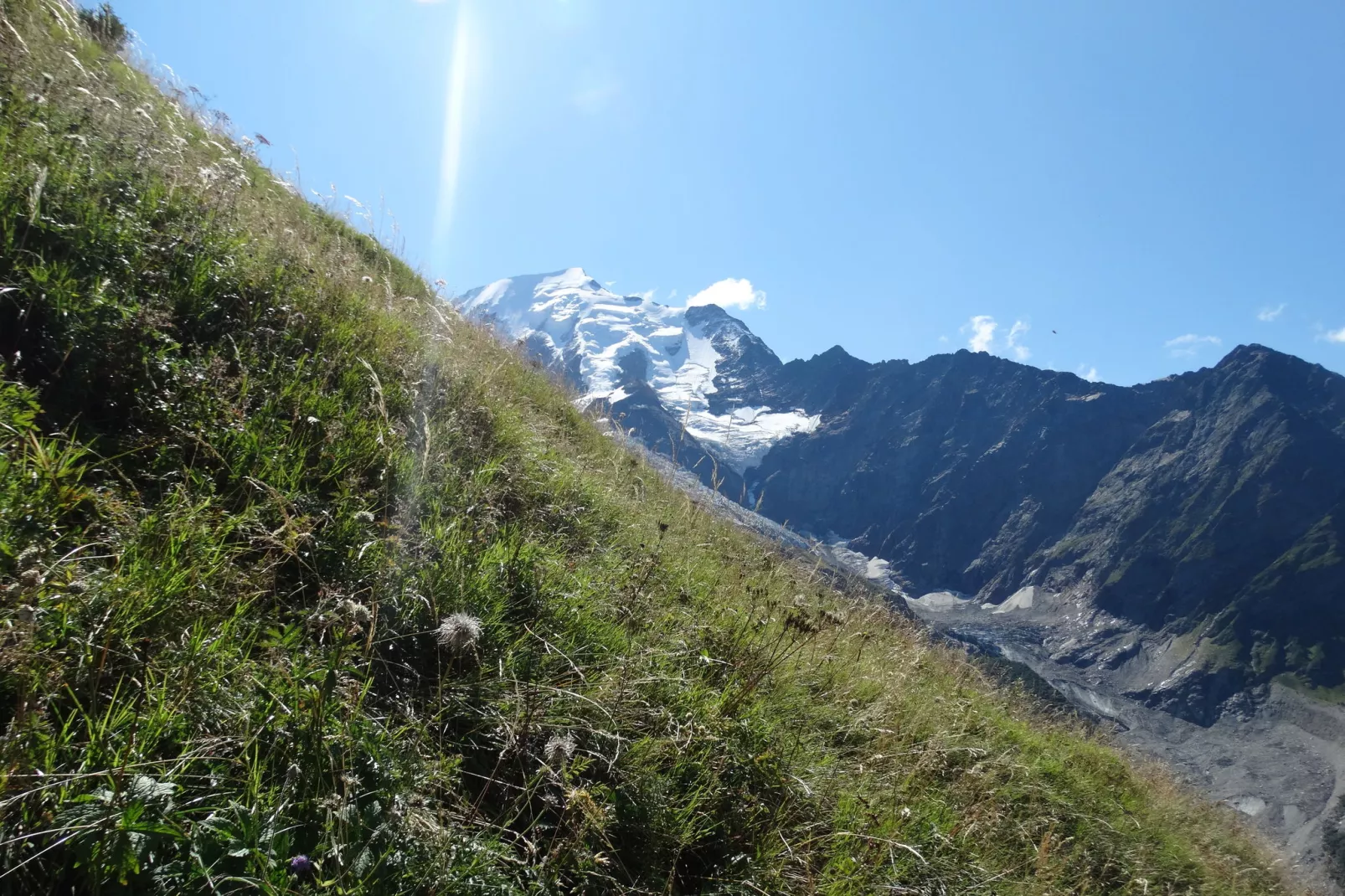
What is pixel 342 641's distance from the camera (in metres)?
2.47

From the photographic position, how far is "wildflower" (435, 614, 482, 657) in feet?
9.18

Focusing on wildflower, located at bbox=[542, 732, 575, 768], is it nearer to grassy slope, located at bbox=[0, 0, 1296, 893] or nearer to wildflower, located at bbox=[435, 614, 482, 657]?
grassy slope, located at bbox=[0, 0, 1296, 893]

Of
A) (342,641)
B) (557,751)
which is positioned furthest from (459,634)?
(557,751)

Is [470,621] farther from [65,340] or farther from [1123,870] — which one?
[1123,870]

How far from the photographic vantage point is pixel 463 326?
8.69m

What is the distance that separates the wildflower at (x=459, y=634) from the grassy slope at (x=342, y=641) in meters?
0.09

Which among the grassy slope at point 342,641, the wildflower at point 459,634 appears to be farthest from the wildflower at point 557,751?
the wildflower at point 459,634

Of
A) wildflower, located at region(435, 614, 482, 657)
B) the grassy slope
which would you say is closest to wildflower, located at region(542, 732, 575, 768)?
the grassy slope

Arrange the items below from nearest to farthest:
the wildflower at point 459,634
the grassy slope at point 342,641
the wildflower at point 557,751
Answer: the grassy slope at point 342,641 < the wildflower at point 557,751 < the wildflower at point 459,634

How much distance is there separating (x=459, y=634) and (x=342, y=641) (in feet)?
1.56

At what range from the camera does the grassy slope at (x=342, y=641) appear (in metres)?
1.92

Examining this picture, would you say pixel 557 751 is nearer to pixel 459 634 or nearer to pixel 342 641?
pixel 459 634

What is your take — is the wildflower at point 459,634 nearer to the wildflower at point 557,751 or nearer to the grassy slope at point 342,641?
the grassy slope at point 342,641

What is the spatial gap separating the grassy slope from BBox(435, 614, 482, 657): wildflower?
0.31ft
